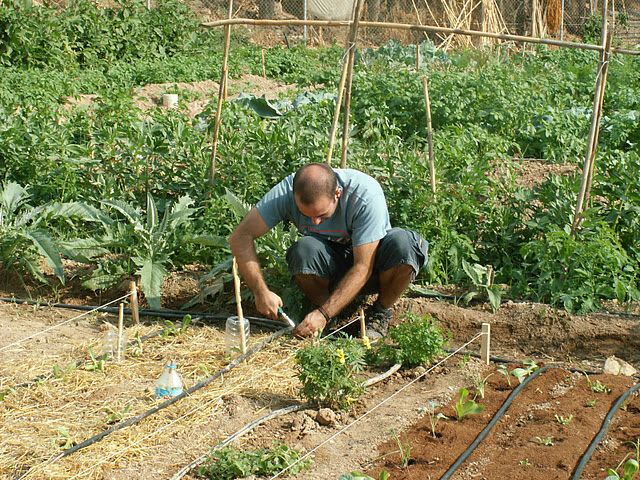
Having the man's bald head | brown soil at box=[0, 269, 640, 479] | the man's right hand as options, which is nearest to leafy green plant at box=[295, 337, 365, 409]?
brown soil at box=[0, 269, 640, 479]

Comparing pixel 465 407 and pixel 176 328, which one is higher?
pixel 465 407

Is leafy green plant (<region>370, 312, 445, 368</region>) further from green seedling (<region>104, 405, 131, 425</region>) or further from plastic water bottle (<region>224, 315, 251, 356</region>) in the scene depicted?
green seedling (<region>104, 405, 131, 425</region>)

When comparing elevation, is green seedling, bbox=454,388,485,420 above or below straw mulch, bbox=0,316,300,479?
above

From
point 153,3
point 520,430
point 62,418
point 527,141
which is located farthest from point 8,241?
point 153,3

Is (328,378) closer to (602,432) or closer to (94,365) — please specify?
(602,432)

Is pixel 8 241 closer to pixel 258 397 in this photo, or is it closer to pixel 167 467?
pixel 258 397

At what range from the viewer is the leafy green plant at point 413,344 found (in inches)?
198

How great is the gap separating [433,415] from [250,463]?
104 cm

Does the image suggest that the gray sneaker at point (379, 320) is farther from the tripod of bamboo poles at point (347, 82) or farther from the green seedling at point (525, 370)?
the tripod of bamboo poles at point (347, 82)

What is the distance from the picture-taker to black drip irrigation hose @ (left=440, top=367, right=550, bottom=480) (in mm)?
3890

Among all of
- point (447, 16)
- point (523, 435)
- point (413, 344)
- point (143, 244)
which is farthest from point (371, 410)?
point (447, 16)

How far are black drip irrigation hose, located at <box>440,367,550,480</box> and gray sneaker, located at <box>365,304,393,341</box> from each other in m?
1.03

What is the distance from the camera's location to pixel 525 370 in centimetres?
502

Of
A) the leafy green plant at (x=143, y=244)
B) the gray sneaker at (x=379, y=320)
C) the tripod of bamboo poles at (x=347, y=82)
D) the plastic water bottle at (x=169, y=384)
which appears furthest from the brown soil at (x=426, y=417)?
the tripod of bamboo poles at (x=347, y=82)
